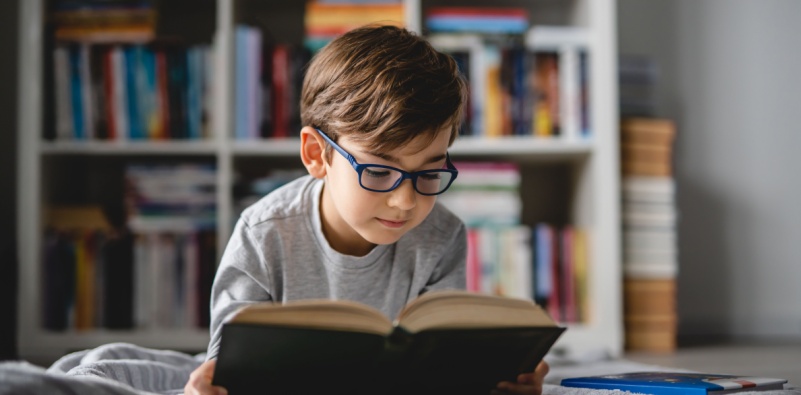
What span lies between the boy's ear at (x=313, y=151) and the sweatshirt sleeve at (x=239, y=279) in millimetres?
136

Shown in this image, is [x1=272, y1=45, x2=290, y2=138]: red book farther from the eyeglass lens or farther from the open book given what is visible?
the open book

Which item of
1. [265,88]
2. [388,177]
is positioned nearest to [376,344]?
[388,177]

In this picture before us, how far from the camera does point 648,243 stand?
2035mm

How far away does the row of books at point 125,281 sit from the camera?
2.00 metres

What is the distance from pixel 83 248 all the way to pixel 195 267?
0.29m

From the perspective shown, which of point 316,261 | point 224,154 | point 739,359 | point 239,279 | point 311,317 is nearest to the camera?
point 311,317

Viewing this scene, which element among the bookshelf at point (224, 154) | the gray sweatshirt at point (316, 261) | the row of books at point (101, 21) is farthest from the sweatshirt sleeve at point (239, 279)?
the row of books at point (101, 21)

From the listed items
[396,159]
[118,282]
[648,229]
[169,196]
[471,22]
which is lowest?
[118,282]

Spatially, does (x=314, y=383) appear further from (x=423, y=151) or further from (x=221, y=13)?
(x=221, y=13)

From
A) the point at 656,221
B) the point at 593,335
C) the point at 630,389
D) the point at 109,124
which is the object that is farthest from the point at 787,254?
the point at 109,124

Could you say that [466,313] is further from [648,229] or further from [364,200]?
[648,229]

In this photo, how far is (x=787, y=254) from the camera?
2.37 m

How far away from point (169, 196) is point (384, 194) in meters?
1.19

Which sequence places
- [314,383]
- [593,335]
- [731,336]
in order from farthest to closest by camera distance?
[731,336]
[593,335]
[314,383]
